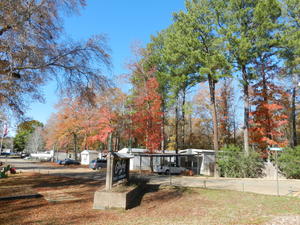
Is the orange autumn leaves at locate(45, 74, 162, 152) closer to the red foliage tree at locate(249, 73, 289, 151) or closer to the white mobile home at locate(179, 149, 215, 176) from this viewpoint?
the white mobile home at locate(179, 149, 215, 176)

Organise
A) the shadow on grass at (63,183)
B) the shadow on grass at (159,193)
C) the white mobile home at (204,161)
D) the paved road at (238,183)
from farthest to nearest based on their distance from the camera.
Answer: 1. the white mobile home at (204,161)
2. the shadow on grass at (63,183)
3. the paved road at (238,183)
4. the shadow on grass at (159,193)

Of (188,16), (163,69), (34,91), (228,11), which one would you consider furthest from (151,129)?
(34,91)

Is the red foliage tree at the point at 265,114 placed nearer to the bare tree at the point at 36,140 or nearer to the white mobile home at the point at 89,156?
the white mobile home at the point at 89,156

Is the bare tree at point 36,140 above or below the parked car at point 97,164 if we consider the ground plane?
above

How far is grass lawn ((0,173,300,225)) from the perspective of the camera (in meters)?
6.75

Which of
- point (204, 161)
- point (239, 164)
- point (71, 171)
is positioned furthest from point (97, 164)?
point (239, 164)

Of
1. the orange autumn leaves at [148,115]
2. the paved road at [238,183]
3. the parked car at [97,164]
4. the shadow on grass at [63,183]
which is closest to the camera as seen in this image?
the paved road at [238,183]

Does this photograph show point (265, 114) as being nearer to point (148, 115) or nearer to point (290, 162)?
point (290, 162)

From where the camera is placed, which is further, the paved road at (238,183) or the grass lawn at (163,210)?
the paved road at (238,183)

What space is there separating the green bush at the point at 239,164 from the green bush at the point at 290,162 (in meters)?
1.82

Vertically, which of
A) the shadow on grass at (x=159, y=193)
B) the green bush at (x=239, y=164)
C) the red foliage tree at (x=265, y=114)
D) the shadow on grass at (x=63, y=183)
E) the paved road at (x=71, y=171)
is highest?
the red foliage tree at (x=265, y=114)

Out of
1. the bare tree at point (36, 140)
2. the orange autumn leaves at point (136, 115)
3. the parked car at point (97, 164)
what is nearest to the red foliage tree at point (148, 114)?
the orange autumn leaves at point (136, 115)

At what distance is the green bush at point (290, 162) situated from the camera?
65.0ft

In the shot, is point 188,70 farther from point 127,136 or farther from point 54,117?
point 54,117
